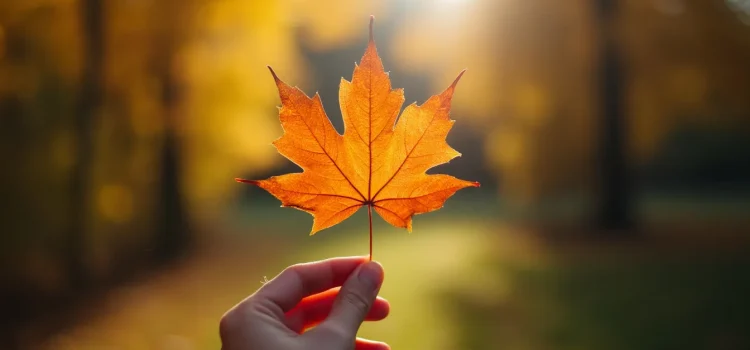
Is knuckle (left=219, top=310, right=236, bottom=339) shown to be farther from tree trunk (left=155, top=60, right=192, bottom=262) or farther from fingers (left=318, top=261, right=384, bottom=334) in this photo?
tree trunk (left=155, top=60, right=192, bottom=262)

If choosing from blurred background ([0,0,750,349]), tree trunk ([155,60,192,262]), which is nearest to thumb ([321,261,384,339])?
blurred background ([0,0,750,349])

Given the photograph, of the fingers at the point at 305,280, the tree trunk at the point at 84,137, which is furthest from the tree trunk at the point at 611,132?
the fingers at the point at 305,280

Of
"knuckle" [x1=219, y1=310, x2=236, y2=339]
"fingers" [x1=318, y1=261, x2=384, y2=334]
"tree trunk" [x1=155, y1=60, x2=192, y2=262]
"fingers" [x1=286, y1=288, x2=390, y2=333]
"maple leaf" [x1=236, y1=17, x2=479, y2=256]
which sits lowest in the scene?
"tree trunk" [x1=155, y1=60, x2=192, y2=262]

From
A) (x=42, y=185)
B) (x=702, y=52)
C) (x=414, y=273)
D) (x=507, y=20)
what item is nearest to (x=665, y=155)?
(x=702, y=52)

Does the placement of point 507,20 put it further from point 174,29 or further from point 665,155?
point 665,155

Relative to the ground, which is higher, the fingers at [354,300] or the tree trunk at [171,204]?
the fingers at [354,300]

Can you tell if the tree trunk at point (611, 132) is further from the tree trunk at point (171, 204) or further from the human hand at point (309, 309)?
the human hand at point (309, 309)

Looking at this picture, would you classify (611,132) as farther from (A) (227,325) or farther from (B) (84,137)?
(A) (227,325)
